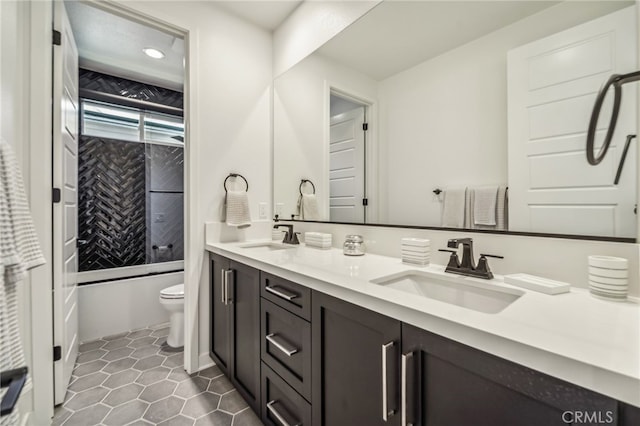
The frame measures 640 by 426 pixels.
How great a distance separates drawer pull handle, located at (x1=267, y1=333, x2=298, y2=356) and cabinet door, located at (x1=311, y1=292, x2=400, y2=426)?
13 centimetres

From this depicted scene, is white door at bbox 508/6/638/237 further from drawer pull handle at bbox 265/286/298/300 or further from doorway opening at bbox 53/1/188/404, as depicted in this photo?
doorway opening at bbox 53/1/188/404

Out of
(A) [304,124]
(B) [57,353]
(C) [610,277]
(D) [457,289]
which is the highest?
(A) [304,124]

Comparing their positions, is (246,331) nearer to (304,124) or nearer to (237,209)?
(237,209)

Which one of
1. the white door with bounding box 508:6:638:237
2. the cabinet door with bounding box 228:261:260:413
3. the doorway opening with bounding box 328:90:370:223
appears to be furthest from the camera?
the doorway opening with bounding box 328:90:370:223

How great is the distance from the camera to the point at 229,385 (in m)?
1.73

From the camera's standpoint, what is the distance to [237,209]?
1.97 metres

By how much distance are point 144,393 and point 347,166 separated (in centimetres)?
183

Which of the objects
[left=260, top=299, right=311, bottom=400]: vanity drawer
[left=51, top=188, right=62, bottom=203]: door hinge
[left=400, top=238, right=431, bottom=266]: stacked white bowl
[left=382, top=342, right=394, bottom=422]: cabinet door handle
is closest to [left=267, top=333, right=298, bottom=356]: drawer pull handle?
[left=260, top=299, right=311, bottom=400]: vanity drawer

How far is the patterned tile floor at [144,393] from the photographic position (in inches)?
56.3

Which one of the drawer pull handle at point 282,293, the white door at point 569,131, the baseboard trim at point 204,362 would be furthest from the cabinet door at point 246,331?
the white door at point 569,131

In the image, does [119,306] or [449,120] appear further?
[119,306]

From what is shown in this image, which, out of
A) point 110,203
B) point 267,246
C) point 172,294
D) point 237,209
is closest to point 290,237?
point 267,246

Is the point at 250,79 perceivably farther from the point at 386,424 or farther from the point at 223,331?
the point at 386,424

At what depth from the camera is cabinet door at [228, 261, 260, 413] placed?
4.51 feet
